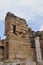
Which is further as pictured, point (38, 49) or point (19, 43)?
point (38, 49)

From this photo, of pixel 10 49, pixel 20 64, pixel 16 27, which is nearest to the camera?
pixel 20 64

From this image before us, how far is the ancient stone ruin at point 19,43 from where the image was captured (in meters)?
19.6

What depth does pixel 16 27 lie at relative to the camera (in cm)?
2078

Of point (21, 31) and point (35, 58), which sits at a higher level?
point (21, 31)

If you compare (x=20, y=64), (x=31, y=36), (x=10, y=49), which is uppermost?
(x=31, y=36)

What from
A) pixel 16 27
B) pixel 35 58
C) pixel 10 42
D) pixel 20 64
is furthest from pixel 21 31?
pixel 20 64

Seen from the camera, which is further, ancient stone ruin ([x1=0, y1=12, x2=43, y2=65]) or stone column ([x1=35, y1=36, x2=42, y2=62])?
stone column ([x1=35, y1=36, x2=42, y2=62])

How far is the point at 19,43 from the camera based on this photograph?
20.2 m

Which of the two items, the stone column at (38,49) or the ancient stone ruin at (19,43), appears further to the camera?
the stone column at (38,49)

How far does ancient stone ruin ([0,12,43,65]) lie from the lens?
1961 centimetres

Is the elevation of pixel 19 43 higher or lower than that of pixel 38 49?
higher

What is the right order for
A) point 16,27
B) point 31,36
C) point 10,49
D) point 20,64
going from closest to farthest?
point 20,64 < point 10,49 < point 16,27 < point 31,36

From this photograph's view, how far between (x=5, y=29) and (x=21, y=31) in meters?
2.00

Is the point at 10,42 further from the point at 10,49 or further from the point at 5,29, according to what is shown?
the point at 5,29
